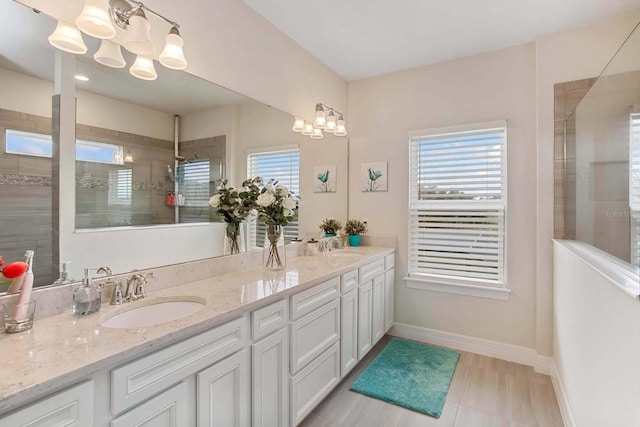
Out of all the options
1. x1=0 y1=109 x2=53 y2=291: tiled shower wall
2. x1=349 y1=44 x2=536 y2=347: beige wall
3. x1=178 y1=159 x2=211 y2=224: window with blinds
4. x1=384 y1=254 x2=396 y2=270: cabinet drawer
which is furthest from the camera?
x1=384 y1=254 x2=396 y2=270: cabinet drawer

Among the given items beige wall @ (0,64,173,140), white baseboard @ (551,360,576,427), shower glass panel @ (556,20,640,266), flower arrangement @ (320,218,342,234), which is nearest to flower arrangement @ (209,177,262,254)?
beige wall @ (0,64,173,140)

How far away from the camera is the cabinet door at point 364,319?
242 centimetres

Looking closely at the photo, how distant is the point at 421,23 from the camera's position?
234 cm

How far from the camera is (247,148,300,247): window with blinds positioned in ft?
7.13

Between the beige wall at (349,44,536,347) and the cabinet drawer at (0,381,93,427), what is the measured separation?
271cm

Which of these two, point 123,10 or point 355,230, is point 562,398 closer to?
point 355,230

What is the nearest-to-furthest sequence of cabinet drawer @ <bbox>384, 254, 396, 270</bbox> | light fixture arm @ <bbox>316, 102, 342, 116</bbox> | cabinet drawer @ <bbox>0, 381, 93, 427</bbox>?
cabinet drawer @ <bbox>0, 381, 93, 427</bbox> < light fixture arm @ <bbox>316, 102, 342, 116</bbox> < cabinet drawer @ <bbox>384, 254, 396, 270</bbox>

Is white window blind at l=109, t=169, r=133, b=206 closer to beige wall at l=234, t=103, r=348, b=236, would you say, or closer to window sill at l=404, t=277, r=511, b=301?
beige wall at l=234, t=103, r=348, b=236

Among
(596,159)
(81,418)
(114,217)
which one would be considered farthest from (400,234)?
(81,418)

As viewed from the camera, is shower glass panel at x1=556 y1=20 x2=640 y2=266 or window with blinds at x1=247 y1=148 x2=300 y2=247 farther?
window with blinds at x1=247 y1=148 x2=300 y2=247

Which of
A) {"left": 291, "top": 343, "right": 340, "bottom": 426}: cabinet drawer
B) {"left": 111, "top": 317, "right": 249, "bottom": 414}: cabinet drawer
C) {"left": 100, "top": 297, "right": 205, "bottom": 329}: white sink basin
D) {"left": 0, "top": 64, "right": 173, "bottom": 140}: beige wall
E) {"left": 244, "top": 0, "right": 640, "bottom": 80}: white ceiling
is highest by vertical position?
{"left": 244, "top": 0, "right": 640, "bottom": 80}: white ceiling

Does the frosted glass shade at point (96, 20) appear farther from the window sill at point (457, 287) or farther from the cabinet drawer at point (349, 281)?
the window sill at point (457, 287)

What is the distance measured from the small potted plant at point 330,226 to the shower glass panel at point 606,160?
6.09 feet

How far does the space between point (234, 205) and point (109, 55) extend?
997mm
